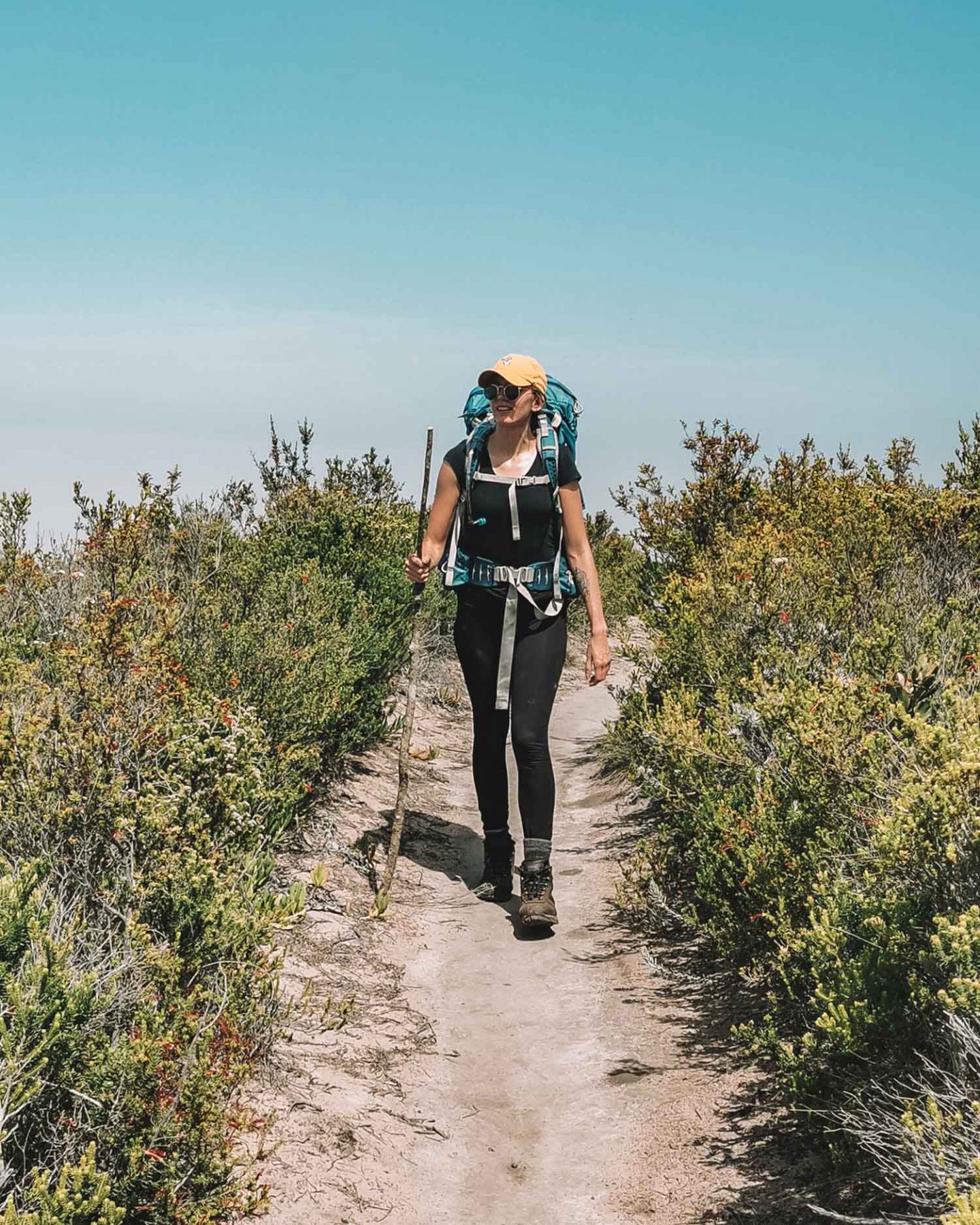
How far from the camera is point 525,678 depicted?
5.47m

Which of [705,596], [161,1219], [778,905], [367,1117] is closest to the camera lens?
[161,1219]

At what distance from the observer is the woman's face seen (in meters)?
Answer: 5.34

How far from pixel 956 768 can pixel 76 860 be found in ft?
8.50

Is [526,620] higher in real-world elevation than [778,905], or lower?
higher

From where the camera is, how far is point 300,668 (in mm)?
6305

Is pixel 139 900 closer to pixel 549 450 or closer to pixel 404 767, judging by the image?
pixel 404 767

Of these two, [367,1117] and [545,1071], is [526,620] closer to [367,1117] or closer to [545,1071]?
[545,1071]

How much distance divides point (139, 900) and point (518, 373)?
2.88m

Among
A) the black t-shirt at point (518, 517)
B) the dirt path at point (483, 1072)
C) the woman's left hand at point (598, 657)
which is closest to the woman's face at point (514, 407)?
the black t-shirt at point (518, 517)

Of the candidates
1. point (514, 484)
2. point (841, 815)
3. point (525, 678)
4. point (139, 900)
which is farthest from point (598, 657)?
point (139, 900)

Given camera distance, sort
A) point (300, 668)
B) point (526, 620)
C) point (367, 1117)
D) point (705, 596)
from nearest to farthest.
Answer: point (367, 1117) < point (526, 620) < point (300, 668) < point (705, 596)

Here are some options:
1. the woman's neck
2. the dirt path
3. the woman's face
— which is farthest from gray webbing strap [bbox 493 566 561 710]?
the dirt path

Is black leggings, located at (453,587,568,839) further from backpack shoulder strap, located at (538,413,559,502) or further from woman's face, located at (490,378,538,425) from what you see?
woman's face, located at (490,378,538,425)

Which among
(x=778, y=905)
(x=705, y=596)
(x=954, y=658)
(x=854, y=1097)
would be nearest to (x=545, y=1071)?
(x=778, y=905)
